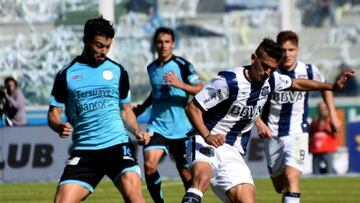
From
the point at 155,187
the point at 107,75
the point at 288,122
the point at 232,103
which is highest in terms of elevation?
the point at 107,75

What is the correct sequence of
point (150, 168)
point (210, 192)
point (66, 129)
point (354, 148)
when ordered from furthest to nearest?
point (354, 148)
point (210, 192)
point (150, 168)
point (66, 129)

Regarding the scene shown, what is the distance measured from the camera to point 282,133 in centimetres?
1459

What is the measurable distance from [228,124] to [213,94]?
→ 15.0 inches

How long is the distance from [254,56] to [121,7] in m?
17.7

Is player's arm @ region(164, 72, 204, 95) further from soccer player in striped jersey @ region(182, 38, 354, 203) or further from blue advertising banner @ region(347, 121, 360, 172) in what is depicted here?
blue advertising banner @ region(347, 121, 360, 172)

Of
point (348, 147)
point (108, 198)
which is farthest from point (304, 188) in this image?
point (348, 147)

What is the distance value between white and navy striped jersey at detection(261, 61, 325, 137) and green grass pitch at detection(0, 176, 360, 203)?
10.6 feet

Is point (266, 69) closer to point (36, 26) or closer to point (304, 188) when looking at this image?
point (304, 188)

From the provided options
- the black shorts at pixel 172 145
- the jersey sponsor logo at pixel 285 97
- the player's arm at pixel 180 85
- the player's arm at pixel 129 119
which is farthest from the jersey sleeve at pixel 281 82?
the black shorts at pixel 172 145

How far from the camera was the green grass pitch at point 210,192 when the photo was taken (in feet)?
59.0

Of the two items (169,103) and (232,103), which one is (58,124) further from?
(169,103)

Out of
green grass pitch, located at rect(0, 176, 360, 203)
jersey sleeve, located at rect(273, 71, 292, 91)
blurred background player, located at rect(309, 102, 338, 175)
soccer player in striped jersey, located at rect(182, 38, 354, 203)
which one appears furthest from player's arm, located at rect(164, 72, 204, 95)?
blurred background player, located at rect(309, 102, 338, 175)

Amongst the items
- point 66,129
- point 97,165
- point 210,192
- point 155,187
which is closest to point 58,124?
point 66,129

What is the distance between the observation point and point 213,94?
11.5 meters
